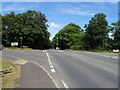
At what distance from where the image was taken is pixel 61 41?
3329 inches

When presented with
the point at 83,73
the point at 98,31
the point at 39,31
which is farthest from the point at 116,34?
the point at 83,73

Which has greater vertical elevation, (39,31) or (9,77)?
(39,31)

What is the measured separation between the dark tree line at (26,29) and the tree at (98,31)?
16589 mm

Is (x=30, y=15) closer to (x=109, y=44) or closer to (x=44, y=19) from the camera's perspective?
(x=44, y=19)

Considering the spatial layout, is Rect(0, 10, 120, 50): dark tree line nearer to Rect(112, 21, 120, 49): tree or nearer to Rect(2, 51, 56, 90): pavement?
Rect(112, 21, 120, 49): tree

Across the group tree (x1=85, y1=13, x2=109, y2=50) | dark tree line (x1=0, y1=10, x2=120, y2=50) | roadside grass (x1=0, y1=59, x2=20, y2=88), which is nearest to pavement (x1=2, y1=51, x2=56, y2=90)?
roadside grass (x1=0, y1=59, x2=20, y2=88)

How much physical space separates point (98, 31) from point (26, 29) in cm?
2471

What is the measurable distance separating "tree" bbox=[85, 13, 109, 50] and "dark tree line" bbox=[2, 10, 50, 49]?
16.6 m

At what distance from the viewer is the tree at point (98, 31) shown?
58250 millimetres

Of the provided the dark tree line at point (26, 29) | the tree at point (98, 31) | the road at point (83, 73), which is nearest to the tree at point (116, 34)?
the tree at point (98, 31)

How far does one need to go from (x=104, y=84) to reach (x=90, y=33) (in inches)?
2118

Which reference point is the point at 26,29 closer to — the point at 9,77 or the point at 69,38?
the point at 69,38

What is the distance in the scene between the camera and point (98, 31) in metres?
58.0

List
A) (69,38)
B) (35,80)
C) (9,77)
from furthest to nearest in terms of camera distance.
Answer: (69,38) → (9,77) → (35,80)
